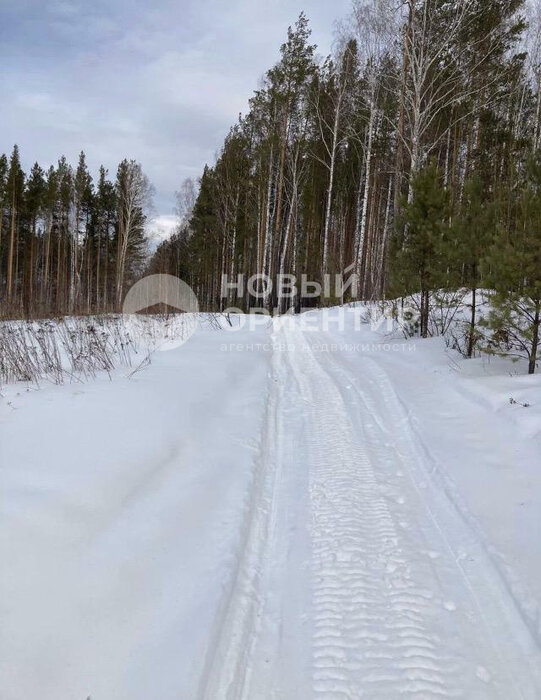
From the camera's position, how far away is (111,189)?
34.8 meters

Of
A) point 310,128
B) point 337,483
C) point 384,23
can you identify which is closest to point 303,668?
point 337,483

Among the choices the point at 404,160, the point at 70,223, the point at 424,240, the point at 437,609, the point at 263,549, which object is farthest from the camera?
the point at 70,223

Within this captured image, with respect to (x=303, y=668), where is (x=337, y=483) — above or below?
above

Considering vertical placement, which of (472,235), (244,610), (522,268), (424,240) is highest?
(424,240)

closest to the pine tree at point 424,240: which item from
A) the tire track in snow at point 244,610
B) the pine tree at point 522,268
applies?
the pine tree at point 522,268

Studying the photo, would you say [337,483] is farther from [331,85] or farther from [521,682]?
[331,85]

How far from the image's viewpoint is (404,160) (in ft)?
60.4

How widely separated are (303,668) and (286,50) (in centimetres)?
2132

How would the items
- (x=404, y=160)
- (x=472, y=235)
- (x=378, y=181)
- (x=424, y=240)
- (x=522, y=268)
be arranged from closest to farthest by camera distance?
(x=522, y=268) → (x=472, y=235) → (x=424, y=240) → (x=404, y=160) → (x=378, y=181)

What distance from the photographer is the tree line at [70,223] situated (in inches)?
1123

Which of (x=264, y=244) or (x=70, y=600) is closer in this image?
(x=70, y=600)

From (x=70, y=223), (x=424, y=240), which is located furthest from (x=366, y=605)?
(x=70, y=223)

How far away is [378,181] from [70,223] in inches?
961

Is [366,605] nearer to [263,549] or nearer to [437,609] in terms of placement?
[437,609]
